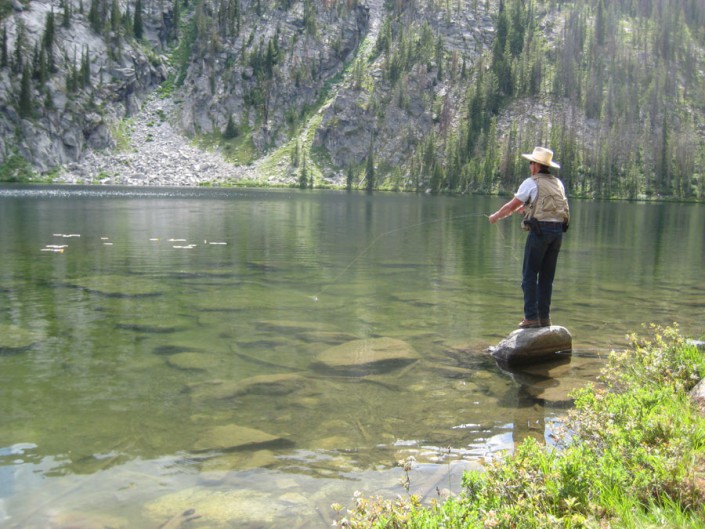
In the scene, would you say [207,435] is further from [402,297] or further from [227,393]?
[402,297]

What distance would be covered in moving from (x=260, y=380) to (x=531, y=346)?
17.3 feet

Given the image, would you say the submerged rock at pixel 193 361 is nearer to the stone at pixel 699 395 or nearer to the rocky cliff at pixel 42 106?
the stone at pixel 699 395

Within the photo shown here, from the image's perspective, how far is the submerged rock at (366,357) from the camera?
36.8 feet

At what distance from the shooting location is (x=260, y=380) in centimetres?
1041

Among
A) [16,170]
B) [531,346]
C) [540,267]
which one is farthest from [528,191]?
[16,170]

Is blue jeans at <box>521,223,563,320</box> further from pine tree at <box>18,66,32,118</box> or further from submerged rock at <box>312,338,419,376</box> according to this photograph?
pine tree at <box>18,66,32,118</box>

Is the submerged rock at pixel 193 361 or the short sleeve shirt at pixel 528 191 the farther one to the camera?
the short sleeve shirt at pixel 528 191

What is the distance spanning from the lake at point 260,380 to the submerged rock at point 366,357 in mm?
179

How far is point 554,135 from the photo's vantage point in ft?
609

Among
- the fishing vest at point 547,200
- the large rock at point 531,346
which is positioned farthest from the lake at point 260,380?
the fishing vest at point 547,200

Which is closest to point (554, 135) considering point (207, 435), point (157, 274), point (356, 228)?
point (356, 228)

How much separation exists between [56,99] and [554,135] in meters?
160

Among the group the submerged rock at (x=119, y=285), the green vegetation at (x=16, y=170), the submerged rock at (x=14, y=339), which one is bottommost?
the submerged rock at (x=14, y=339)

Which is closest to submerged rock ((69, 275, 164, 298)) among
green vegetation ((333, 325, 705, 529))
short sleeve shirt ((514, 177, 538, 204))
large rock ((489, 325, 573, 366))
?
large rock ((489, 325, 573, 366))
